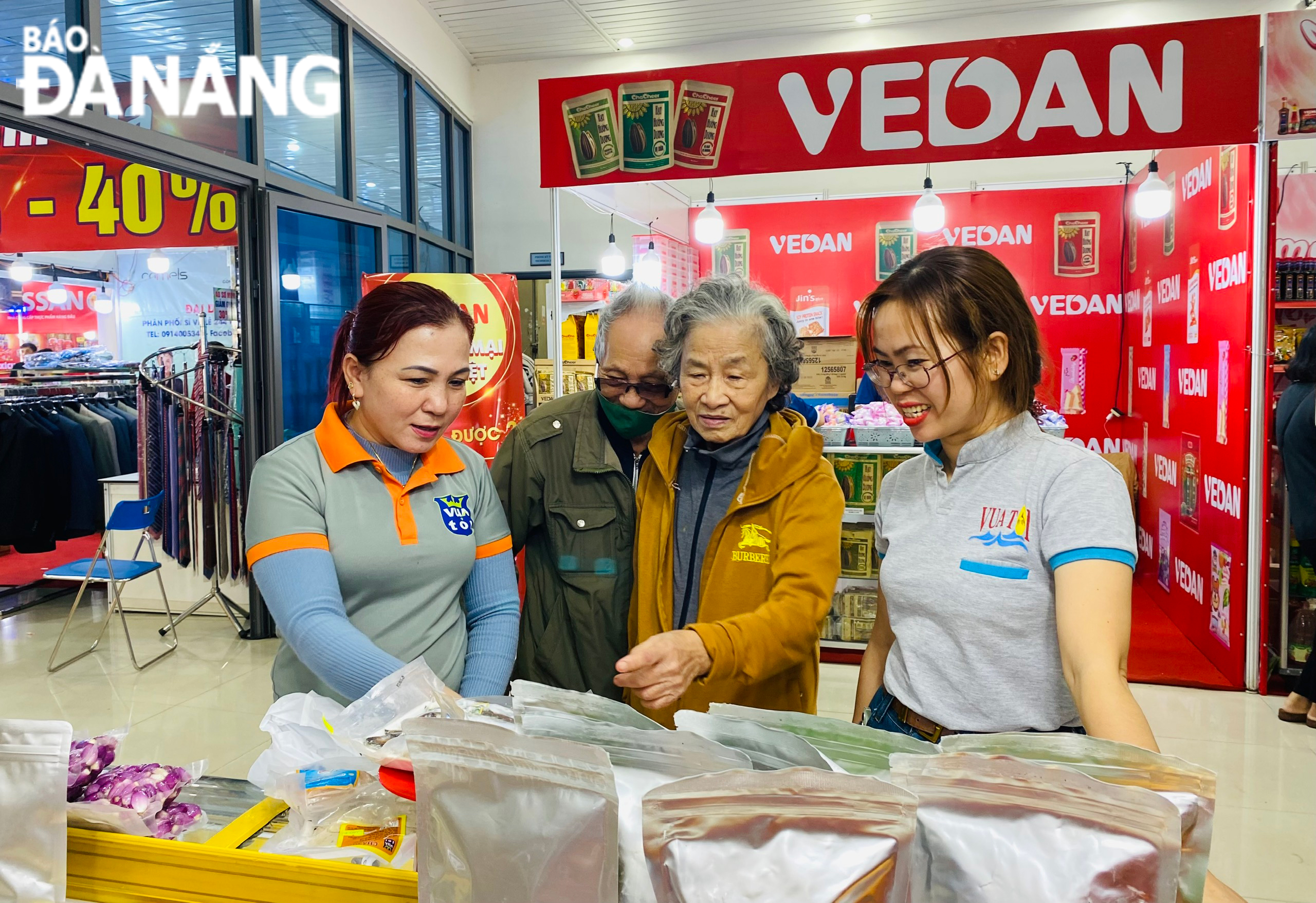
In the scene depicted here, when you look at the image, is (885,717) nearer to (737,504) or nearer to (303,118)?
(737,504)

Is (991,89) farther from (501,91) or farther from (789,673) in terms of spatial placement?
(501,91)

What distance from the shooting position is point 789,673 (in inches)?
70.2

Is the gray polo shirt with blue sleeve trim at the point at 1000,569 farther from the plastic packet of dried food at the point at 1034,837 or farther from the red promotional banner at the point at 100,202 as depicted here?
the red promotional banner at the point at 100,202

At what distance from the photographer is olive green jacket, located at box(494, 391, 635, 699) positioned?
1.86 meters

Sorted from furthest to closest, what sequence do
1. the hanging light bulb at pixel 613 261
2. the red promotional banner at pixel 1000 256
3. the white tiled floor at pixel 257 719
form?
the hanging light bulb at pixel 613 261 < the red promotional banner at pixel 1000 256 < the white tiled floor at pixel 257 719

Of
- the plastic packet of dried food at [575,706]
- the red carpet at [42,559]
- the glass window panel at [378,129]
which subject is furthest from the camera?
the glass window panel at [378,129]

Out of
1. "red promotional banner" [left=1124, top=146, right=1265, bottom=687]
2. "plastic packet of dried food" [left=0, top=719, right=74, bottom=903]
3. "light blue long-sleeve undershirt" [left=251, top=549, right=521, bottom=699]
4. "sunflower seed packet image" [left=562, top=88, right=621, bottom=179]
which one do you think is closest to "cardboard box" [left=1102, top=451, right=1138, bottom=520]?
"red promotional banner" [left=1124, top=146, right=1265, bottom=687]

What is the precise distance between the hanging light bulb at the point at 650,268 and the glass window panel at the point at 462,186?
2409 mm

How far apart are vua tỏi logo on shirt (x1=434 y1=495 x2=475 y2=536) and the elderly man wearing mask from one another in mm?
196

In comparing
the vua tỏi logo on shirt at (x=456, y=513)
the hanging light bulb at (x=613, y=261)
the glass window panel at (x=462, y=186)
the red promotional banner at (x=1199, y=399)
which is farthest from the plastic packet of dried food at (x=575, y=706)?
the glass window panel at (x=462, y=186)

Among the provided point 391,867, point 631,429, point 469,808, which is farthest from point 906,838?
point 631,429

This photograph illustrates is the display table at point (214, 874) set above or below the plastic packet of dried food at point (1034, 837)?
below

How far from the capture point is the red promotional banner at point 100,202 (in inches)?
264

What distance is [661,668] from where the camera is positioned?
133 centimetres
